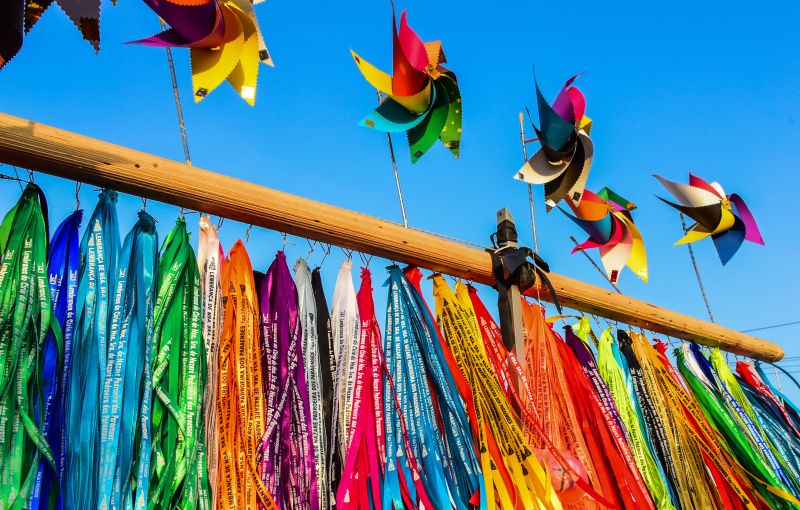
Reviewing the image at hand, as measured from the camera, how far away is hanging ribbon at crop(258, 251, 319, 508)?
1718 millimetres

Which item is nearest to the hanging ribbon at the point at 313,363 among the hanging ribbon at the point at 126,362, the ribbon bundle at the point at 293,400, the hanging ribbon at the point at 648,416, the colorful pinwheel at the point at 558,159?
the ribbon bundle at the point at 293,400

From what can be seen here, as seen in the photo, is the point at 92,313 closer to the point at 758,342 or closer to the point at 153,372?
the point at 153,372

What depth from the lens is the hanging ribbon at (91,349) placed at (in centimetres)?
145

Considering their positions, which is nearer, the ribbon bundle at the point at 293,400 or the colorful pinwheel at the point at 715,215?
the ribbon bundle at the point at 293,400

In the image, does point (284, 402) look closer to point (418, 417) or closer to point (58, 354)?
point (418, 417)

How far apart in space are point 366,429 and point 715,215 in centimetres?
241

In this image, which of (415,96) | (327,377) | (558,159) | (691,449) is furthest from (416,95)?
(691,449)

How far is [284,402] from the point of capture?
1.80m

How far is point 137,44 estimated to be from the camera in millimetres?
1874

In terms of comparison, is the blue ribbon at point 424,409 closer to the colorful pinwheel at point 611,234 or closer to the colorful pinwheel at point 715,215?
the colorful pinwheel at point 611,234

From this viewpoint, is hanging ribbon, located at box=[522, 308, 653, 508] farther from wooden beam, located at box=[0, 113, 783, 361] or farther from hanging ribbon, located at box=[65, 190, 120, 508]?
hanging ribbon, located at box=[65, 190, 120, 508]

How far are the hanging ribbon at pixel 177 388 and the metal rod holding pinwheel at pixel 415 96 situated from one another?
0.90 m

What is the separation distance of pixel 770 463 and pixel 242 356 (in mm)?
1989

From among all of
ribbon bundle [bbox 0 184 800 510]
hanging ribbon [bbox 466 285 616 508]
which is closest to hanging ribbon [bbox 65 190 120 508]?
ribbon bundle [bbox 0 184 800 510]
